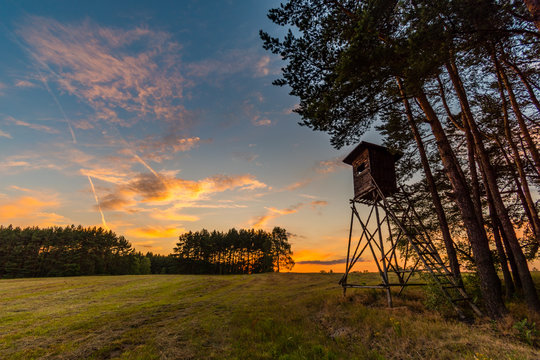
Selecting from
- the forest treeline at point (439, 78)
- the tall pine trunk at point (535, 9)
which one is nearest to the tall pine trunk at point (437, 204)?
the forest treeline at point (439, 78)

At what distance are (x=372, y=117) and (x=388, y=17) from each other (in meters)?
3.71

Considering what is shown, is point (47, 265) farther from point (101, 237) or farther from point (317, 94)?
point (317, 94)

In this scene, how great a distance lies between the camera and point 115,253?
65.4 meters

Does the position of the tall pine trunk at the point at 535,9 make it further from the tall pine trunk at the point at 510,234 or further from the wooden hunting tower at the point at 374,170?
the wooden hunting tower at the point at 374,170

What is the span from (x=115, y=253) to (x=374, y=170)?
254 ft

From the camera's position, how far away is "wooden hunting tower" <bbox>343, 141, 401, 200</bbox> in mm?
12352

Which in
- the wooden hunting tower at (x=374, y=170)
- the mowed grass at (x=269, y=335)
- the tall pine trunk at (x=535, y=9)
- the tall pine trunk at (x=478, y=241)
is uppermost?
the tall pine trunk at (x=535, y=9)

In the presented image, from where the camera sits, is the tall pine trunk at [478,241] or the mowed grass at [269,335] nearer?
the mowed grass at [269,335]

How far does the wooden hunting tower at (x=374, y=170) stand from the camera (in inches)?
486

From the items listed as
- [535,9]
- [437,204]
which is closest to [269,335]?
[437,204]

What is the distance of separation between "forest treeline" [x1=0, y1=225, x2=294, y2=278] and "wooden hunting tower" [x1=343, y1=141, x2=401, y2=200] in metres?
54.0

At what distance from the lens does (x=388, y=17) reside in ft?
24.7

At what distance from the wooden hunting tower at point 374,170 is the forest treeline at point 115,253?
2128 inches

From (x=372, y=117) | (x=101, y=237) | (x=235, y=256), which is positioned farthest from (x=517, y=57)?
(x=101, y=237)
